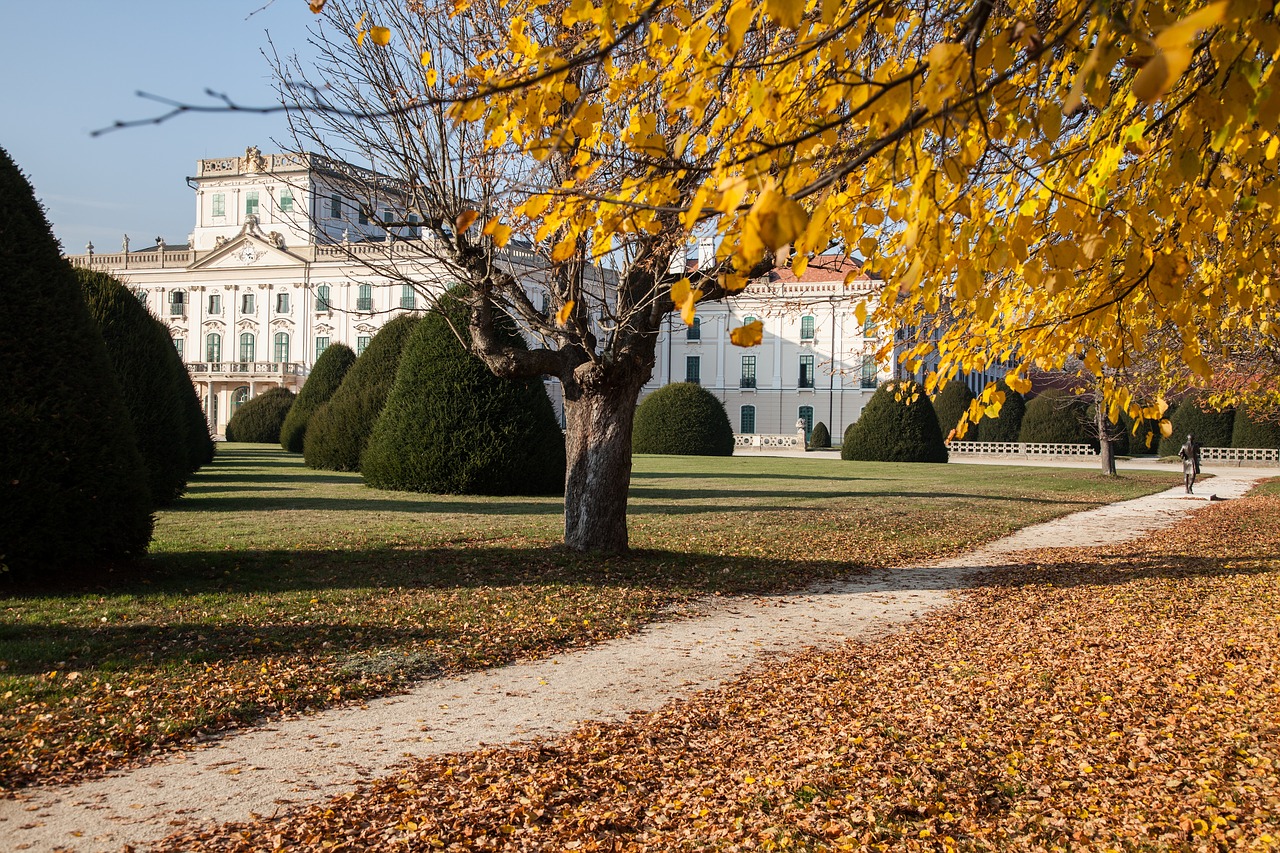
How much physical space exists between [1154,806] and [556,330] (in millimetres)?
7262

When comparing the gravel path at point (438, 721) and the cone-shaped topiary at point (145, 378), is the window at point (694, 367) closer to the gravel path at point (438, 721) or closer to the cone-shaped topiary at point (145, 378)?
the cone-shaped topiary at point (145, 378)

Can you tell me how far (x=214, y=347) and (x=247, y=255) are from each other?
6.32 meters

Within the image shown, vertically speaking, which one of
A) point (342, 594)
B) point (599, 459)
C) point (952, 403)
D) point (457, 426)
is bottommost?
point (342, 594)

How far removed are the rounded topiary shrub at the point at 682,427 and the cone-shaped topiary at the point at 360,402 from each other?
1711cm

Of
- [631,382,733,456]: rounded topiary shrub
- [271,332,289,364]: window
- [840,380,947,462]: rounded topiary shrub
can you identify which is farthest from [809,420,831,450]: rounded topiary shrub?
[271,332,289,364]: window

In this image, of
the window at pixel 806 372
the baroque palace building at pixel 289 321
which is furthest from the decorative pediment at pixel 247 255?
the window at pixel 806 372

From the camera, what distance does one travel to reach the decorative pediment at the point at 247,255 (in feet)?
202

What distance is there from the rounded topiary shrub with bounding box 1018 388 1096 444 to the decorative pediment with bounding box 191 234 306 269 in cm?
4201

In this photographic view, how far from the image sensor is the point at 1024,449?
44.2 m

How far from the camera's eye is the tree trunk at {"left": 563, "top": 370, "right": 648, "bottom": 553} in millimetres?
10289

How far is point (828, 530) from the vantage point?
14.3 metres

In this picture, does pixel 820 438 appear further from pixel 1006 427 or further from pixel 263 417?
pixel 263 417

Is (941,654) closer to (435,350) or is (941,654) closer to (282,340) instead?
(435,350)

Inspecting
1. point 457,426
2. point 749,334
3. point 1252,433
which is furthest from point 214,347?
point 749,334
